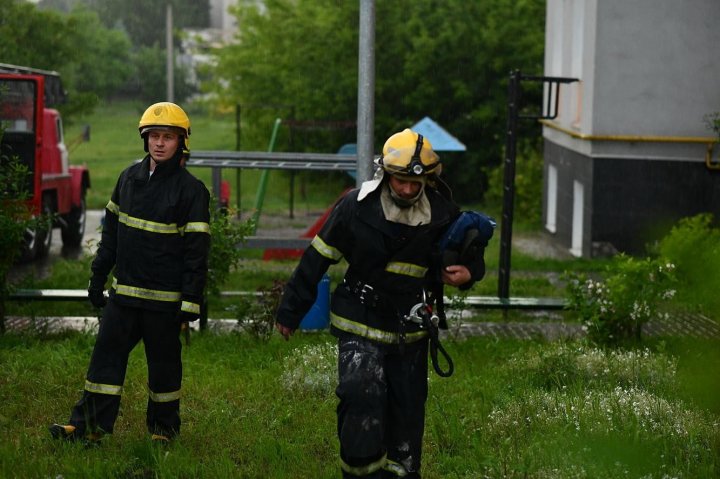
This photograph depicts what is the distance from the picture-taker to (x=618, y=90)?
611 inches

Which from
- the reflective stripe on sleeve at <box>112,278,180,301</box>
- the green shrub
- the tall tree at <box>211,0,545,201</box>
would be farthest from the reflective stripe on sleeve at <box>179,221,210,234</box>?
the tall tree at <box>211,0,545,201</box>

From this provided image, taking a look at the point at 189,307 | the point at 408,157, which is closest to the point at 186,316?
the point at 189,307

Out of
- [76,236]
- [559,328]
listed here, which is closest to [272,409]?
[559,328]

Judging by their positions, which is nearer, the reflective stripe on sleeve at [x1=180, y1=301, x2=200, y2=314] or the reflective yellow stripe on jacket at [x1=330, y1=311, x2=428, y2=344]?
Result: the reflective yellow stripe on jacket at [x1=330, y1=311, x2=428, y2=344]

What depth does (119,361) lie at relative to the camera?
601 centimetres

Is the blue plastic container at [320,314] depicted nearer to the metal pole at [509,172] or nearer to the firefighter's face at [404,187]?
the metal pole at [509,172]

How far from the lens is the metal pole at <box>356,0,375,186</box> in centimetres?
995

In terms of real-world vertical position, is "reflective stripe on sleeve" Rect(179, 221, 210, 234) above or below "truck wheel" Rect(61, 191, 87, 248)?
above

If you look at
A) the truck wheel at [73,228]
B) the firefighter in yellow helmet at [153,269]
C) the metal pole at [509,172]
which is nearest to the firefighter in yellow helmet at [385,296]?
the firefighter in yellow helmet at [153,269]

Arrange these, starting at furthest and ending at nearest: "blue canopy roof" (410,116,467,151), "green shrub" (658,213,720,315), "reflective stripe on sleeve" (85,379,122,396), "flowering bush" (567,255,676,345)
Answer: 1. "blue canopy roof" (410,116,467,151)
2. "flowering bush" (567,255,676,345)
3. "reflective stripe on sleeve" (85,379,122,396)
4. "green shrub" (658,213,720,315)

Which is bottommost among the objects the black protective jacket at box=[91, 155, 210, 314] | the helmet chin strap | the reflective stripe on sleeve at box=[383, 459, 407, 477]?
the reflective stripe on sleeve at box=[383, 459, 407, 477]

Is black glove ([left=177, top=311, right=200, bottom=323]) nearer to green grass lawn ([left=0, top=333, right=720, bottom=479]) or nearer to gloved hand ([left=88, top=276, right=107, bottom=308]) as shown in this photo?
gloved hand ([left=88, top=276, right=107, bottom=308])

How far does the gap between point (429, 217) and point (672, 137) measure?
436 inches

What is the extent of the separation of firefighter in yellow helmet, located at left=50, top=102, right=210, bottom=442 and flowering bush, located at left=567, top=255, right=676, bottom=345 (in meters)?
3.94
